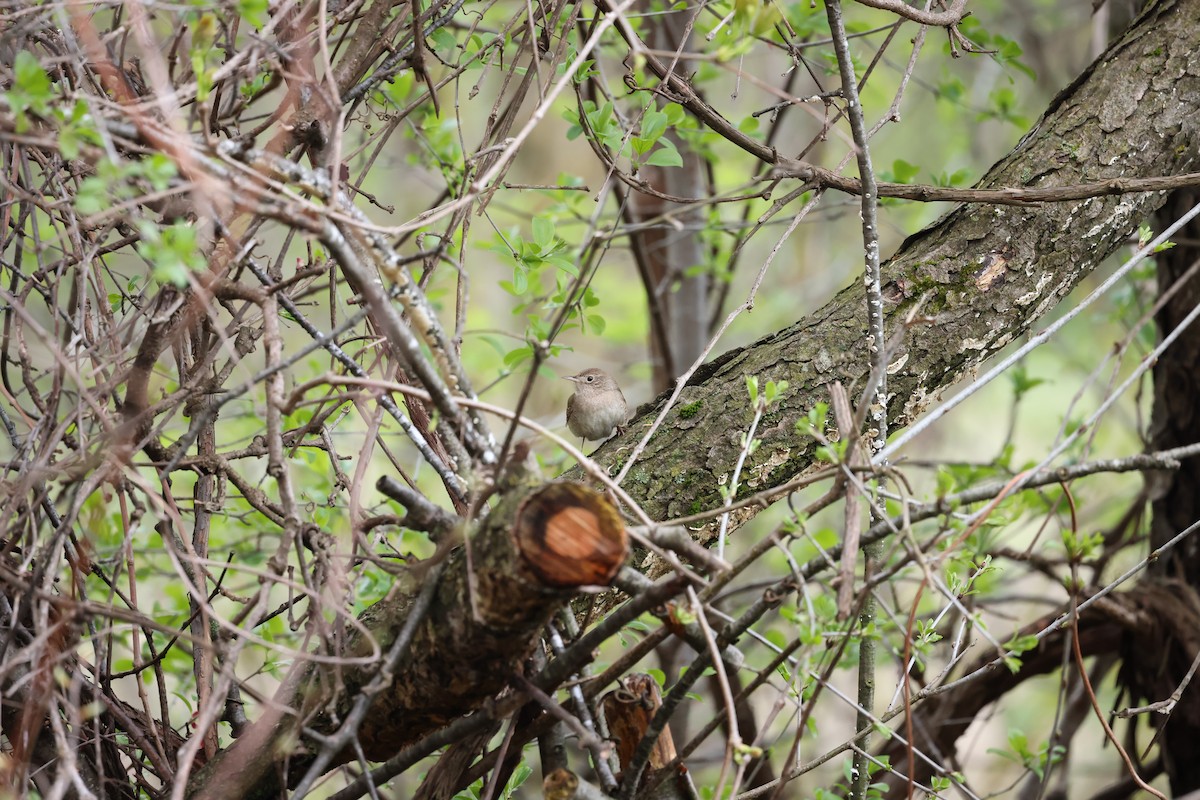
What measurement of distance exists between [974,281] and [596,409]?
7.07ft

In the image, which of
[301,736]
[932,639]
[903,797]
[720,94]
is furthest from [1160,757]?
[720,94]

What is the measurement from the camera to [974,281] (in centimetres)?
274

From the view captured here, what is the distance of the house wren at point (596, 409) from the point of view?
181 inches

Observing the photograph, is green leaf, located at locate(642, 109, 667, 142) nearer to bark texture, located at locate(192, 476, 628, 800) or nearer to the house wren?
bark texture, located at locate(192, 476, 628, 800)

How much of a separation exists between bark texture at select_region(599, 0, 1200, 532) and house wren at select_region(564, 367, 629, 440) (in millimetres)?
1656

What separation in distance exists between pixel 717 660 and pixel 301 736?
944 mm

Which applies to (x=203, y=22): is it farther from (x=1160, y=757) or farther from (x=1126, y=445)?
(x=1126, y=445)

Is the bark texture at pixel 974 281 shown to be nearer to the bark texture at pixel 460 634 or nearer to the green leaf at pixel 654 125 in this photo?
the green leaf at pixel 654 125

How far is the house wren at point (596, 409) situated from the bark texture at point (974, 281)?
65.2 inches

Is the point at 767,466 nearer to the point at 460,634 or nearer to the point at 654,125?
the point at 654,125

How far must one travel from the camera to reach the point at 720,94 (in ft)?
26.5

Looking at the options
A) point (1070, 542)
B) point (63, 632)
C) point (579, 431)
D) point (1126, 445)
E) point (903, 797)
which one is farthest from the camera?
point (1126, 445)

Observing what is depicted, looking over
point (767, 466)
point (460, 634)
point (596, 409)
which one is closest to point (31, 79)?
point (460, 634)

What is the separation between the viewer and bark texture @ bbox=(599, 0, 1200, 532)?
103 inches
